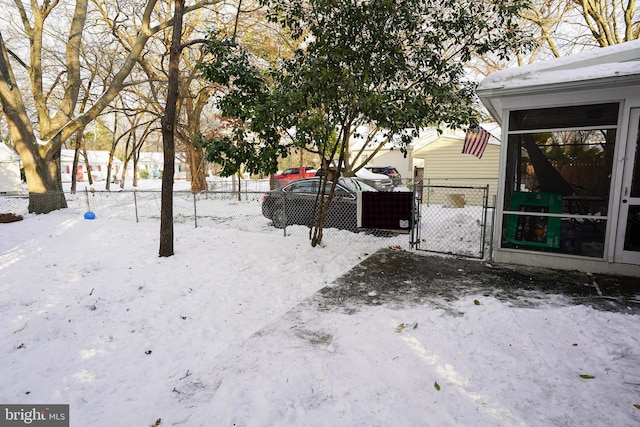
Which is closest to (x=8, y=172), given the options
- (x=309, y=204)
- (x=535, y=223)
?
(x=309, y=204)

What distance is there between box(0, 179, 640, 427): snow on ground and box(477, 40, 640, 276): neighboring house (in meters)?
1.87

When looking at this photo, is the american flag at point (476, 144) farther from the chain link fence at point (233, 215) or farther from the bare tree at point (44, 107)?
the bare tree at point (44, 107)

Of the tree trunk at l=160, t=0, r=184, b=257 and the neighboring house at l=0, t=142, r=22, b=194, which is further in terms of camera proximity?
the neighboring house at l=0, t=142, r=22, b=194

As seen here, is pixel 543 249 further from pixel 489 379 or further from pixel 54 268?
pixel 54 268

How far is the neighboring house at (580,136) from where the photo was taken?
15.6 feet

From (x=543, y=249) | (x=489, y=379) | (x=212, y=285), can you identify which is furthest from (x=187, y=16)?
(x=489, y=379)

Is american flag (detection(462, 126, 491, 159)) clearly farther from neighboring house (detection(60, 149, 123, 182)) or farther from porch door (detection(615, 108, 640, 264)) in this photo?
neighboring house (detection(60, 149, 123, 182))

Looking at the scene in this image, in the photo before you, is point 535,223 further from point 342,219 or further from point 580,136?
point 342,219

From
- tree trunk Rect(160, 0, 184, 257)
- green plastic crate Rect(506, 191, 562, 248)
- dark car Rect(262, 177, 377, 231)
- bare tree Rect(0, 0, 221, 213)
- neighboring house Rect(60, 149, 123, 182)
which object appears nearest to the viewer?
green plastic crate Rect(506, 191, 562, 248)

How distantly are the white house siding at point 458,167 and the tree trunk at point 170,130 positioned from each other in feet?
39.9

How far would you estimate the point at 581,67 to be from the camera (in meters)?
4.90

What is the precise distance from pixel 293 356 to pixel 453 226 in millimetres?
8138

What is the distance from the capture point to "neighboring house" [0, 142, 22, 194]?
21.3 m

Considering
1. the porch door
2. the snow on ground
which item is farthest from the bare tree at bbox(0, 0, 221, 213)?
the porch door
